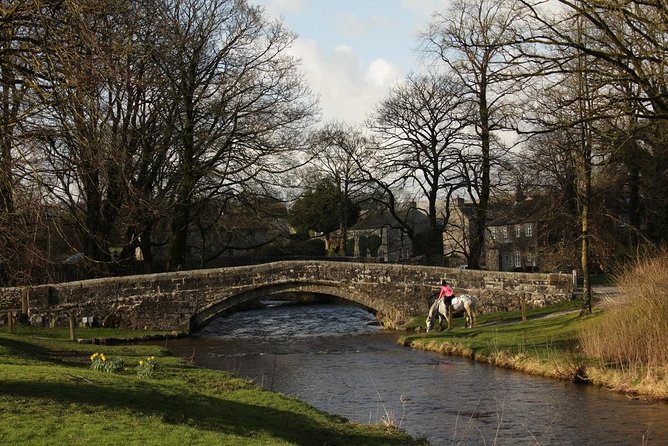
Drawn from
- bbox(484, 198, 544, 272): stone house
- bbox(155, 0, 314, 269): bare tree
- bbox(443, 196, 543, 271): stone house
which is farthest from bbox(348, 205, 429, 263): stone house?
bbox(155, 0, 314, 269): bare tree

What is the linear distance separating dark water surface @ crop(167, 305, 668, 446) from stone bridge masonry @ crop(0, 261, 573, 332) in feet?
7.14

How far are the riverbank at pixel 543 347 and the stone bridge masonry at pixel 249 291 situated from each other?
121 centimetres

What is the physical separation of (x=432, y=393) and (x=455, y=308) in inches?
413

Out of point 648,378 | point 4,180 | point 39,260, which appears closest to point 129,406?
point 39,260

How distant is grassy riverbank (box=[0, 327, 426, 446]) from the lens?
788 cm

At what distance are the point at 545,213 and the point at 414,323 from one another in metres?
9.38

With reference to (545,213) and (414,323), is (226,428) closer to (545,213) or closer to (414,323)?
(414,323)

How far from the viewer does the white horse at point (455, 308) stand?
80.2 ft

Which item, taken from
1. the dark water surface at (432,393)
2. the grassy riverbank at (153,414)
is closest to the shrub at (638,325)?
the dark water surface at (432,393)

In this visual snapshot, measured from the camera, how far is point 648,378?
46.5 feet

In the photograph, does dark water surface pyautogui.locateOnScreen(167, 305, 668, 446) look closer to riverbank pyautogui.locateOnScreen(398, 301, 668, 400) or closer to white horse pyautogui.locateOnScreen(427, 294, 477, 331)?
riverbank pyautogui.locateOnScreen(398, 301, 668, 400)

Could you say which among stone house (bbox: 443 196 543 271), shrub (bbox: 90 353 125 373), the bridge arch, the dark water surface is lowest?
the dark water surface

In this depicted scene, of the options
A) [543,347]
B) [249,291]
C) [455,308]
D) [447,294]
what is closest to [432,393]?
[543,347]

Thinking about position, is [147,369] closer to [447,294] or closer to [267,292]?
[447,294]
